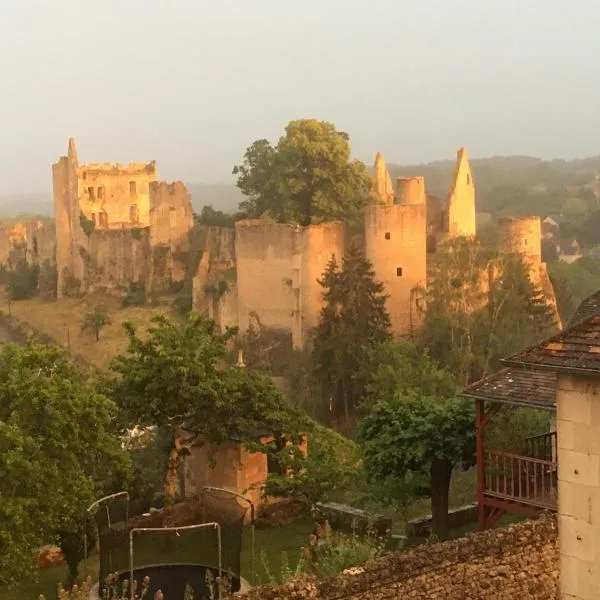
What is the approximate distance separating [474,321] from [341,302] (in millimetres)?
4733

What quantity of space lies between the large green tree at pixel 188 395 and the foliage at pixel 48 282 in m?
42.2

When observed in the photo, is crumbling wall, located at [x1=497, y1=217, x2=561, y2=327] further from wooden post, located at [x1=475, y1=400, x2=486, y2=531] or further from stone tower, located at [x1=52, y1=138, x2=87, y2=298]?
stone tower, located at [x1=52, y1=138, x2=87, y2=298]

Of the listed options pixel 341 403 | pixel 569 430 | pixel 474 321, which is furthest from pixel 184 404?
pixel 474 321

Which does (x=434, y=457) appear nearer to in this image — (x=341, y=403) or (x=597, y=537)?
(x=597, y=537)

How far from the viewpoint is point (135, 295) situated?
2232 inches

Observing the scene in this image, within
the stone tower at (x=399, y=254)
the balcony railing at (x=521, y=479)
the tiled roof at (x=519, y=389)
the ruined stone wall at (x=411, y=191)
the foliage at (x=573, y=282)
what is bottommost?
the balcony railing at (x=521, y=479)

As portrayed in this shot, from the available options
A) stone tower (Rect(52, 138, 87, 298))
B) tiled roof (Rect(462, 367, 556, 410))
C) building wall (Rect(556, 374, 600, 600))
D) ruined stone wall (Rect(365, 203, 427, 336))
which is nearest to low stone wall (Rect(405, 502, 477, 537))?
tiled roof (Rect(462, 367, 556, 410))

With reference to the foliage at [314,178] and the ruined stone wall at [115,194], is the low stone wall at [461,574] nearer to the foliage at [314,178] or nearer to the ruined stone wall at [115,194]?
the foliage at [314,178]

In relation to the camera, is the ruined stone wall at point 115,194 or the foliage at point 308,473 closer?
the foliage at point 308,473

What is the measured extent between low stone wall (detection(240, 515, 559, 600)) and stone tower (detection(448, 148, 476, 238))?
3059 cm

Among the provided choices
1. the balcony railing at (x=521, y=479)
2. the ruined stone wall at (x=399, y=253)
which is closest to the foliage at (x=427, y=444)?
the balcony railing at (x=521, y=479)

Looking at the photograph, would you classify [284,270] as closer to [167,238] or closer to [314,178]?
[314,178]

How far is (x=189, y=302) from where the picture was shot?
51.8 meters

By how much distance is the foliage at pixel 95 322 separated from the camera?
53.2 meters
